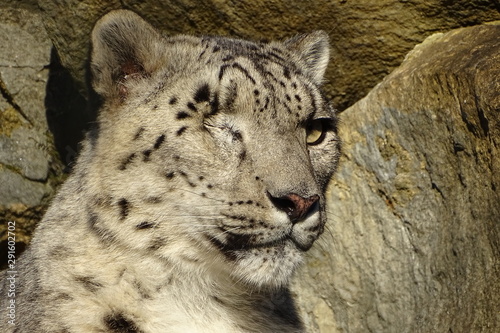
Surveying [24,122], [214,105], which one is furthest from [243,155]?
[24,122]

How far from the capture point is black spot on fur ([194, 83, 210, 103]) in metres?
3.69

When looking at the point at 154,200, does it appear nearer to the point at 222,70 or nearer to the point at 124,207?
the point at 124,207

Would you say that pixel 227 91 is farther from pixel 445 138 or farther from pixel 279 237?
pixel 445 138

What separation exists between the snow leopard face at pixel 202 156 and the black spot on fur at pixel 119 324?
0.97 ft

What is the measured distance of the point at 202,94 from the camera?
3701 millimetres

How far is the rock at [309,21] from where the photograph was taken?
5184 millimetres

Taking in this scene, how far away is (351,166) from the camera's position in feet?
17.3

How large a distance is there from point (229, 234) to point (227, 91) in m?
0.67

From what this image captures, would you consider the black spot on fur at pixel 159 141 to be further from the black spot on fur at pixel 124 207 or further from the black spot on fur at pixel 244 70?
the black spot on fur at pixel 244 70

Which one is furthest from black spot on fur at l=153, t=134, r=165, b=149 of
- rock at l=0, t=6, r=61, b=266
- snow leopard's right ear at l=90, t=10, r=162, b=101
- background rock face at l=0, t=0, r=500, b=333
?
rock at l=0, t=6, r=61, b=266

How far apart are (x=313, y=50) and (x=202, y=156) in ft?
4.49

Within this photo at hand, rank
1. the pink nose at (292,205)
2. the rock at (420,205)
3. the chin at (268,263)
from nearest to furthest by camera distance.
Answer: the pink nose at (292,205)
the chin at (268,263)
the rock at (420,205)

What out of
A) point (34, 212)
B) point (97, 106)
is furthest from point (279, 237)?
point (34, 212)

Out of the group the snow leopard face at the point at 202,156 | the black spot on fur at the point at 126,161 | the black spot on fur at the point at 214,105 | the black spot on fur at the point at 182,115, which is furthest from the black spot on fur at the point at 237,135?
the black spot on fur at the point at 126,161
